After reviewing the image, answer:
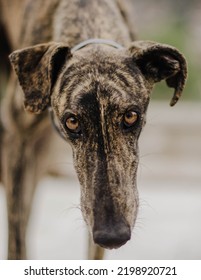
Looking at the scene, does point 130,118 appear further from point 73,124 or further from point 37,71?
point 37,71

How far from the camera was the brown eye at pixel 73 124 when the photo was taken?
2.99 metres

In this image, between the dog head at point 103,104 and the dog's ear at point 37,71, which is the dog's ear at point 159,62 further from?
the dog's ear at point 37,71

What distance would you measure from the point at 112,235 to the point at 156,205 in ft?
8.72

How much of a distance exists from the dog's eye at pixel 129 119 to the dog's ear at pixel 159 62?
30cm

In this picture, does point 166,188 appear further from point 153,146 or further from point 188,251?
point 188,251

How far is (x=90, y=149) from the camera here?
2957mm

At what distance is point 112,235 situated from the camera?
2.75 m

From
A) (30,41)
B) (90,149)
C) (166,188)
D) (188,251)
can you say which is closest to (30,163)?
(30,41)

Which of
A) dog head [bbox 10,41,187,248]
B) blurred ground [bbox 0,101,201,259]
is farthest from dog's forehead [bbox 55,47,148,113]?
blurred ground [bbox 0,101,201,259]

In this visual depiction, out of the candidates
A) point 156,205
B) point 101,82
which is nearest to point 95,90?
point 101,82

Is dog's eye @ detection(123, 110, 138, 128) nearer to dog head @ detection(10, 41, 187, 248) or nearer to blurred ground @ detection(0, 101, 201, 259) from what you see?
dog head @ detection(10, 41, 187, 248)

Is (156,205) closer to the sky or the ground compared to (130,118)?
closer to the ground

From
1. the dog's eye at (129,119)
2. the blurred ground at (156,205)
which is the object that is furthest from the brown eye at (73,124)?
the blurred ground at (156,205)

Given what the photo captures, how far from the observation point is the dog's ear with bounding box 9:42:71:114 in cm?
321
